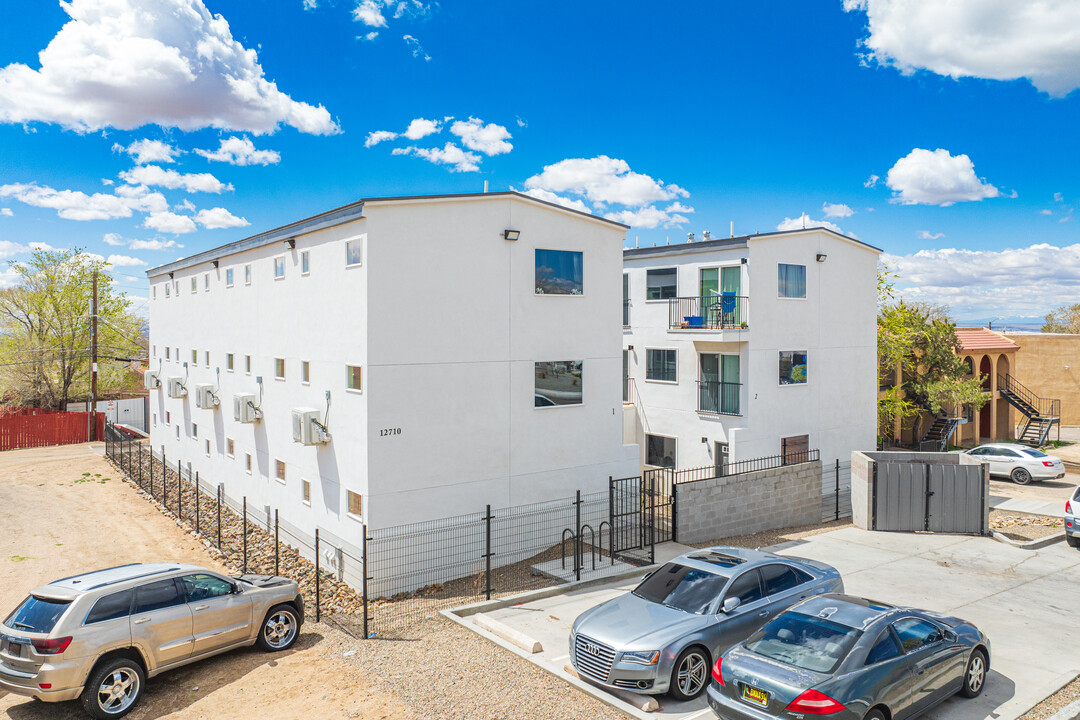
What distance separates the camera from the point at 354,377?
1548cm

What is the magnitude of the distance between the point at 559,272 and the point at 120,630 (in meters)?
11.9

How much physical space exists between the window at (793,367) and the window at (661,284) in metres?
4.36

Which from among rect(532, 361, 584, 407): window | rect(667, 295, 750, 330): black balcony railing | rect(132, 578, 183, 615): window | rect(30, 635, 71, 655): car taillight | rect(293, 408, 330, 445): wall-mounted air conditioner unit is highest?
rect(667, 295, 750, 330): black balcony railing

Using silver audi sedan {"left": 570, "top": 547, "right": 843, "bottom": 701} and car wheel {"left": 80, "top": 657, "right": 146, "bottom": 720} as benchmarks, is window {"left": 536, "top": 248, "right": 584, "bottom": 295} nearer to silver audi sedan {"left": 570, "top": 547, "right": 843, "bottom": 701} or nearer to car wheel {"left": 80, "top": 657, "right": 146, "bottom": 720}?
silver audi sedan {"left": 570, "top": 547, "right": 843, "bottom": 701}

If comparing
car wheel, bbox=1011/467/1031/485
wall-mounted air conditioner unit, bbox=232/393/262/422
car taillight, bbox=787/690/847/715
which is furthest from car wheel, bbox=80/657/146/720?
car wheel, bbox=1011/467/1031/485

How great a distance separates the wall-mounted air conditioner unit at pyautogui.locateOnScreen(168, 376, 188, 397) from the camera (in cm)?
2814

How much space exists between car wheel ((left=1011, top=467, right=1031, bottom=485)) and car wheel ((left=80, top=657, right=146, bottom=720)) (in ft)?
99.2

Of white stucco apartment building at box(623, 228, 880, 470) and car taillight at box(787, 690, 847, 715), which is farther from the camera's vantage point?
white stucco apartment building at box(623, 228, 880, 470)

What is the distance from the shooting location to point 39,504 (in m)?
25.2

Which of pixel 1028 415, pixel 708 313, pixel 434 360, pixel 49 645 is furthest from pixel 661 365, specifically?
pixel 1028 415

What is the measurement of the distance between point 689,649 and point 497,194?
1113cm

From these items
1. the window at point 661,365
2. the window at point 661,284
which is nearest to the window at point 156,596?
the window at point 661,365

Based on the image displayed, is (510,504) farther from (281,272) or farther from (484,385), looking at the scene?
(281,272)

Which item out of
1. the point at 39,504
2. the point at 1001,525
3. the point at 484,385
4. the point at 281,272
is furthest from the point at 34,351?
the point at 1001,525
